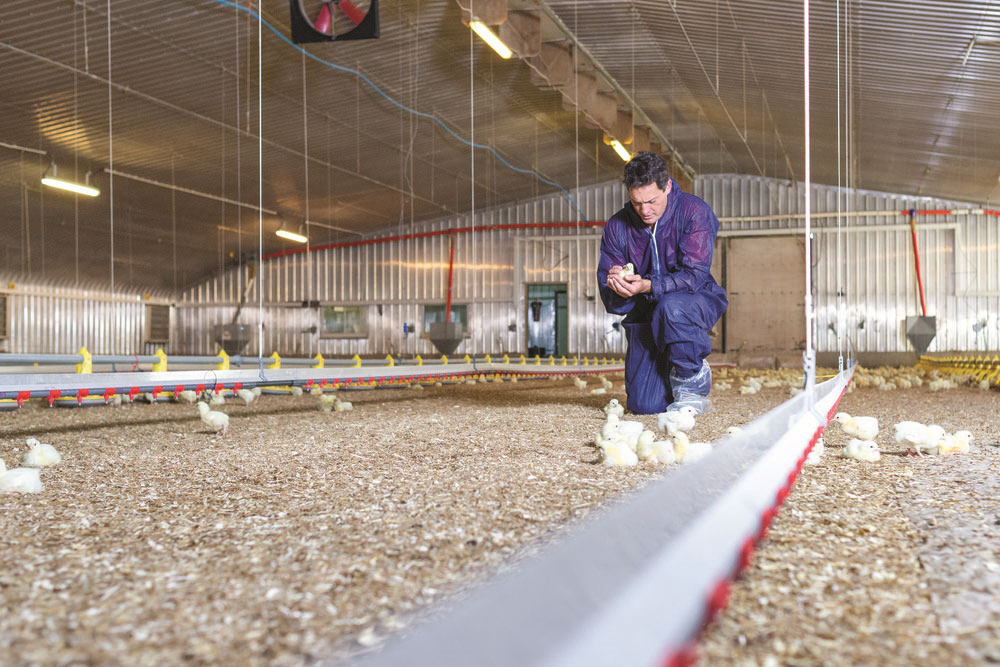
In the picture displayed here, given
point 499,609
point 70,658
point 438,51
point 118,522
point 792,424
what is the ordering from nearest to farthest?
point 499,609
point 70,658
point 118,522
point 792,424
point 438,51

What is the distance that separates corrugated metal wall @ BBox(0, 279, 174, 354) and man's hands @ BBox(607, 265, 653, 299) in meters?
15.5

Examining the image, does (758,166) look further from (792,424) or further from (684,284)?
(792,424)

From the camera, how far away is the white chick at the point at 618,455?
6.36 ft

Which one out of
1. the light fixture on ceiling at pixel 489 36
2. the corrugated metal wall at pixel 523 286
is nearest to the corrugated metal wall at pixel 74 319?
the corrugated metal wall at pixel 523 286

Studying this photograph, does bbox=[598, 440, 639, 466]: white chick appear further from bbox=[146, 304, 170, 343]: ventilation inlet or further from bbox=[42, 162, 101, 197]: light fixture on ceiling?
bbox=[146, 304, 170, 343]: ventilation inlet

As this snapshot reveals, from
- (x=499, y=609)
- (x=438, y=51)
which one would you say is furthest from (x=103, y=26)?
(x=499, y=609)

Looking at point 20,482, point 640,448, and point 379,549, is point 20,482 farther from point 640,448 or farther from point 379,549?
point 640,448

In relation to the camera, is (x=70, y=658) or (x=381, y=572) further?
(x=381, y=572)

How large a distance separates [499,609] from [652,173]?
2877 mm

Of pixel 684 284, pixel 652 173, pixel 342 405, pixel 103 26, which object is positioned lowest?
pixel 342 405

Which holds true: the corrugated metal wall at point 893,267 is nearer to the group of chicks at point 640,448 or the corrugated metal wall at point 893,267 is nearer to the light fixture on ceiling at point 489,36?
the light fixture on ceiling at point 489,36

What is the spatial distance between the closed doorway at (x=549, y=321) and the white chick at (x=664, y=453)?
14.3 m

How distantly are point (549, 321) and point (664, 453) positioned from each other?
15.5 m

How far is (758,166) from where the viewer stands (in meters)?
14.7
